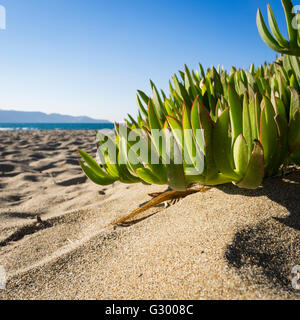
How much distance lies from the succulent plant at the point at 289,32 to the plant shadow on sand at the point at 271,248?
0.61 meters

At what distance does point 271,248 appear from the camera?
76 cm

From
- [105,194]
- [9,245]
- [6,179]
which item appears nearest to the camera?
[9,245]

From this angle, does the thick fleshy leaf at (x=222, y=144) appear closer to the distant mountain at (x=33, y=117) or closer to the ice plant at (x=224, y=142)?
the ice plant at (x=224, y=142)

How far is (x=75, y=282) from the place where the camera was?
2.78 feet

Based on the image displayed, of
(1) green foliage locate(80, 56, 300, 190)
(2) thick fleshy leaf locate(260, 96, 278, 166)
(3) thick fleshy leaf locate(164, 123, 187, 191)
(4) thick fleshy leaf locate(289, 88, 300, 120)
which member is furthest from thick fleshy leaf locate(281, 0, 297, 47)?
(3) thick fleshy leaf locate(164, 123, 187, 191)

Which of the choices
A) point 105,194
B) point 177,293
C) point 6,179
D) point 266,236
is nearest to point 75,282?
Result: point 177,293

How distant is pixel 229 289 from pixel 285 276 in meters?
0.18

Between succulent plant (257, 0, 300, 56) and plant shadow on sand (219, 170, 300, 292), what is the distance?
606mm

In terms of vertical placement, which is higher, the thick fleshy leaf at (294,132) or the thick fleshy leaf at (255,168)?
the thick fleshy leaf at (294,132)

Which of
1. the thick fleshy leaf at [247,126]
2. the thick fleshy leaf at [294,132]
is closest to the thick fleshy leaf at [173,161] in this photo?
the thick fleshy leaf at [247,126]

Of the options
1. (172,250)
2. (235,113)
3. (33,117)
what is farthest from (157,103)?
(33,117)

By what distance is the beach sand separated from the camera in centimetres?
Result: 68

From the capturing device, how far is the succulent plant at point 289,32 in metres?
1.03
